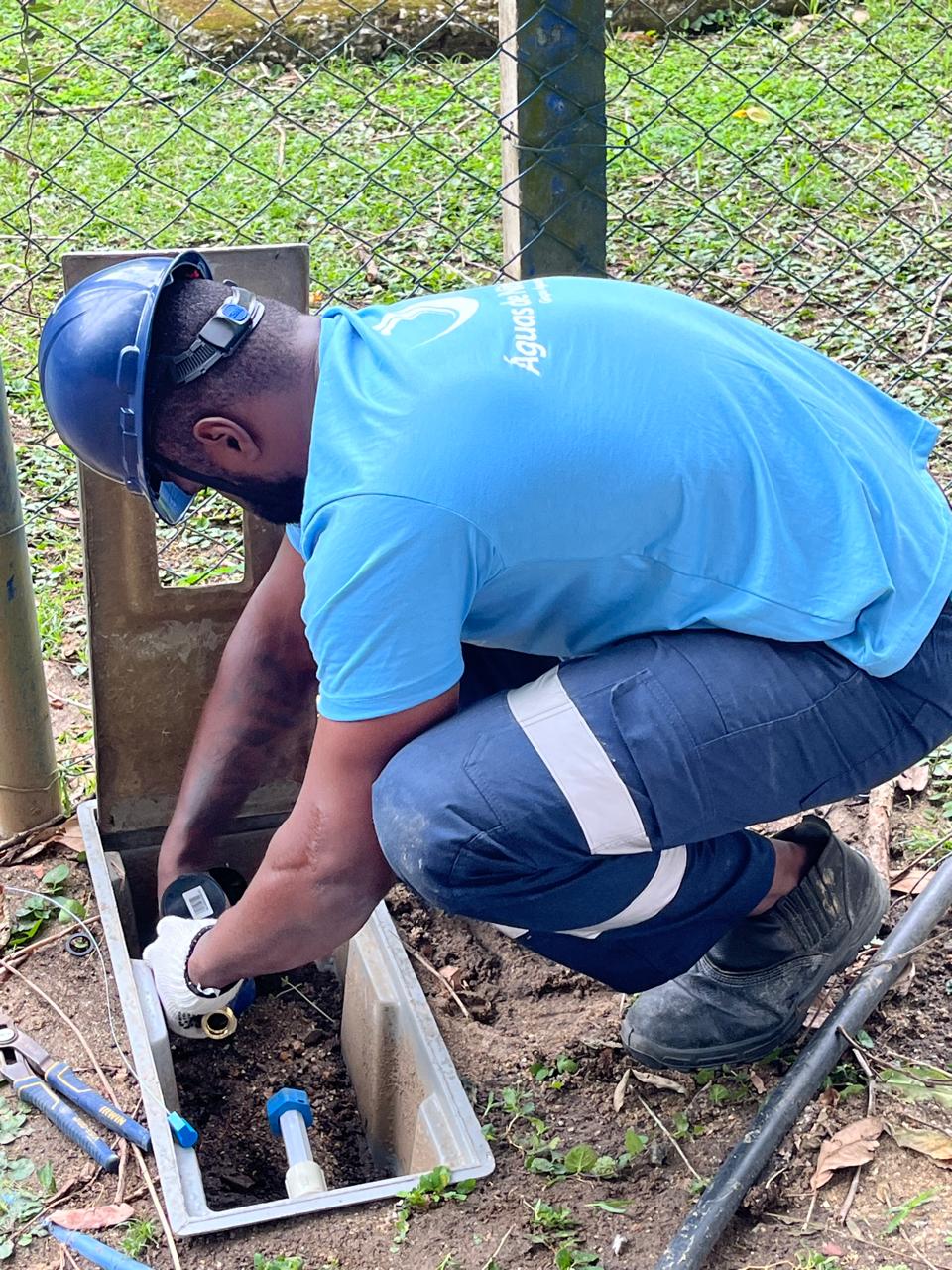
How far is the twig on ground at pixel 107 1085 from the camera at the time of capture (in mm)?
1910

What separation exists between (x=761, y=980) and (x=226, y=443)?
1175mm

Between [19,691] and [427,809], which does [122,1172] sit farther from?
[19,691]

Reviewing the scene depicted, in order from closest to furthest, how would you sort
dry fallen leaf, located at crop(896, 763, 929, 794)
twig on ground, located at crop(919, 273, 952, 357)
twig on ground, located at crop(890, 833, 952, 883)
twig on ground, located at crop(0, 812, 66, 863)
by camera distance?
twig on ground, located at crop(890, 833, 952, 883) → twig on ground, located at crop(0, 812, 66, 863) → dry fallen leaf, located at crop(896, 763, 929, 794) → twig on ground, located at crop(919, 273, 952, 357)

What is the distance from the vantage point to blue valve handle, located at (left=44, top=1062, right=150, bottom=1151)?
2.07 meters

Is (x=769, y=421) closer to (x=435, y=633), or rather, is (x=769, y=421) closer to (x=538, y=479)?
(x=538, y=479)

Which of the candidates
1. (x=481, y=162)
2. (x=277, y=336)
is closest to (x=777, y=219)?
(x=481, y=162)

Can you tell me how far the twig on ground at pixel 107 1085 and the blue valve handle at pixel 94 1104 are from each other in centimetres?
2

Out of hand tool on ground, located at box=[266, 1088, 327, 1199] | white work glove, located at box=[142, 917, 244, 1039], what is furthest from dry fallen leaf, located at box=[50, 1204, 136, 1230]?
white work glove, located at box=[142, 917, 244, 1039]

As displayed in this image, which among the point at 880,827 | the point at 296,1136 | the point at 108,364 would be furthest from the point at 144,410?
the point at 880,827

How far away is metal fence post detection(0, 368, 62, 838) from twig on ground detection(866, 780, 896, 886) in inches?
62.0

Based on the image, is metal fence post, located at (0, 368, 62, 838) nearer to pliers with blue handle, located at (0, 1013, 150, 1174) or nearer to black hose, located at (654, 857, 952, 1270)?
pliers with blue handle, located at (0, 1013, 150, 1174)

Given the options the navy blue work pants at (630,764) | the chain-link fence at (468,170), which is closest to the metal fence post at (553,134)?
the chain-link fence at (468,170)

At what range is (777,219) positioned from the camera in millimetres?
5156

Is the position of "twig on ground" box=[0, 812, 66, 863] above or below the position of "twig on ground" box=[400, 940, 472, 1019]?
above
